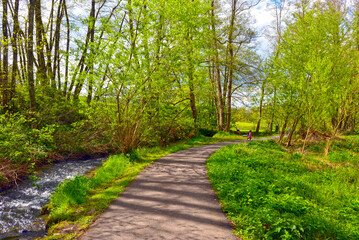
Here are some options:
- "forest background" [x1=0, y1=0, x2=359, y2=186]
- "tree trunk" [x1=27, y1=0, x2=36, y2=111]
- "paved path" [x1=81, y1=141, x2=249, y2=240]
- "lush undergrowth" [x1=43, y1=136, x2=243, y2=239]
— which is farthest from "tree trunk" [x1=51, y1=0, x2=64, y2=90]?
"paved path" [x1=81, y1=141, x2=249, y2=240]

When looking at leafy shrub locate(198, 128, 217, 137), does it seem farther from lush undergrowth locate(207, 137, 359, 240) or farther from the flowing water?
the flowing water

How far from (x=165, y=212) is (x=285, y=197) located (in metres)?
2.82

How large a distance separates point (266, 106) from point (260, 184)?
9355 millimetres

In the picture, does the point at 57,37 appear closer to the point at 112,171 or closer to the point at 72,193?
the point at 112,171

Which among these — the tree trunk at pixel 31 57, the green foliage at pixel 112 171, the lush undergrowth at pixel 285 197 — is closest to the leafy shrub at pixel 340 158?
the lush undergrowth at pixel 285 197

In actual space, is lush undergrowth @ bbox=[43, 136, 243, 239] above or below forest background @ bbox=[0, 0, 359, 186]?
below

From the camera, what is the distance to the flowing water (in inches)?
209

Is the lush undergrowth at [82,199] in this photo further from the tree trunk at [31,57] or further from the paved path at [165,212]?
the tree trunk at [31,57]

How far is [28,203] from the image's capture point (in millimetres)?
6867

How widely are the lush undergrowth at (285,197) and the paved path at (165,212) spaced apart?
16.5 inches

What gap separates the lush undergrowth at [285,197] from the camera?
428cm

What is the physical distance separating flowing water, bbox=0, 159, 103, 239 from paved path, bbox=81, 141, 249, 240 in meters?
1.82

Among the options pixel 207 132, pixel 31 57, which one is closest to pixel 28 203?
pixel 31 57

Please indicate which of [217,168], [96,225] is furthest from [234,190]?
[96,225]
